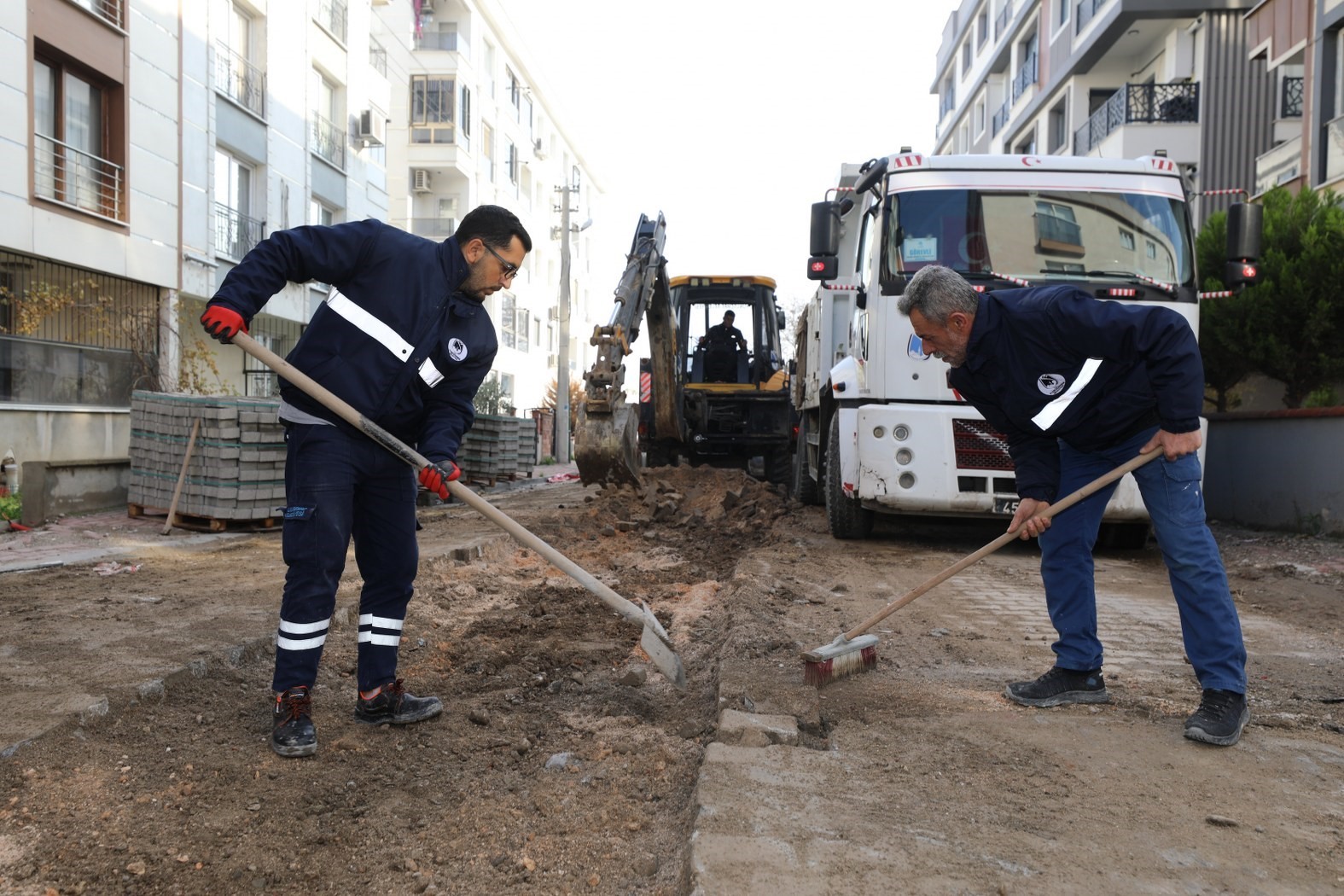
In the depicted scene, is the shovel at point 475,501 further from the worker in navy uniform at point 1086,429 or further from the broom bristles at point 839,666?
the worker in navy uniform at point 1086,429

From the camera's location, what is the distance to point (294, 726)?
351 cm

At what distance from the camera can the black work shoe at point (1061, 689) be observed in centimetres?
387

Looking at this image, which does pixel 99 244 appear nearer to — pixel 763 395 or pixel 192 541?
pixel 192 541

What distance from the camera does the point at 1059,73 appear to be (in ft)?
79.9

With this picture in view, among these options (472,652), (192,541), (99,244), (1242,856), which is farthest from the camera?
(99,244)

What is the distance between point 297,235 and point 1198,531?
3.29m

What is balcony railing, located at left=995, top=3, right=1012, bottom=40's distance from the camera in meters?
30.5

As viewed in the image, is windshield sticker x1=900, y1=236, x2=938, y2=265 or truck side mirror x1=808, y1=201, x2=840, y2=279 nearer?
windshield sticker x1=900, y1=236, x2=938, y2=265

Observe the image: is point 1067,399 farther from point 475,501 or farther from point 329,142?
point 329,142

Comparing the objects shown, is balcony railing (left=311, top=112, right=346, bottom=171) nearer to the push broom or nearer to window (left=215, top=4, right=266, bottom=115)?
window (left=215, top=4, right=266, bottom=115)

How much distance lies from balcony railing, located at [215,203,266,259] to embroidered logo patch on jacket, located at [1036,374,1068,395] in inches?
541

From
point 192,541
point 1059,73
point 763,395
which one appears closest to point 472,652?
point 192,541

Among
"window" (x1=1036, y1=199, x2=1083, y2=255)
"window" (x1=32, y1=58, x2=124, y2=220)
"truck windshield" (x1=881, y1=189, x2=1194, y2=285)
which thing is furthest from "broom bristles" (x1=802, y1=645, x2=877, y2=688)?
"window" (x1=32, y1=58, x2=124, y2=220)

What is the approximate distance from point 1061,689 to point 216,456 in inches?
323
